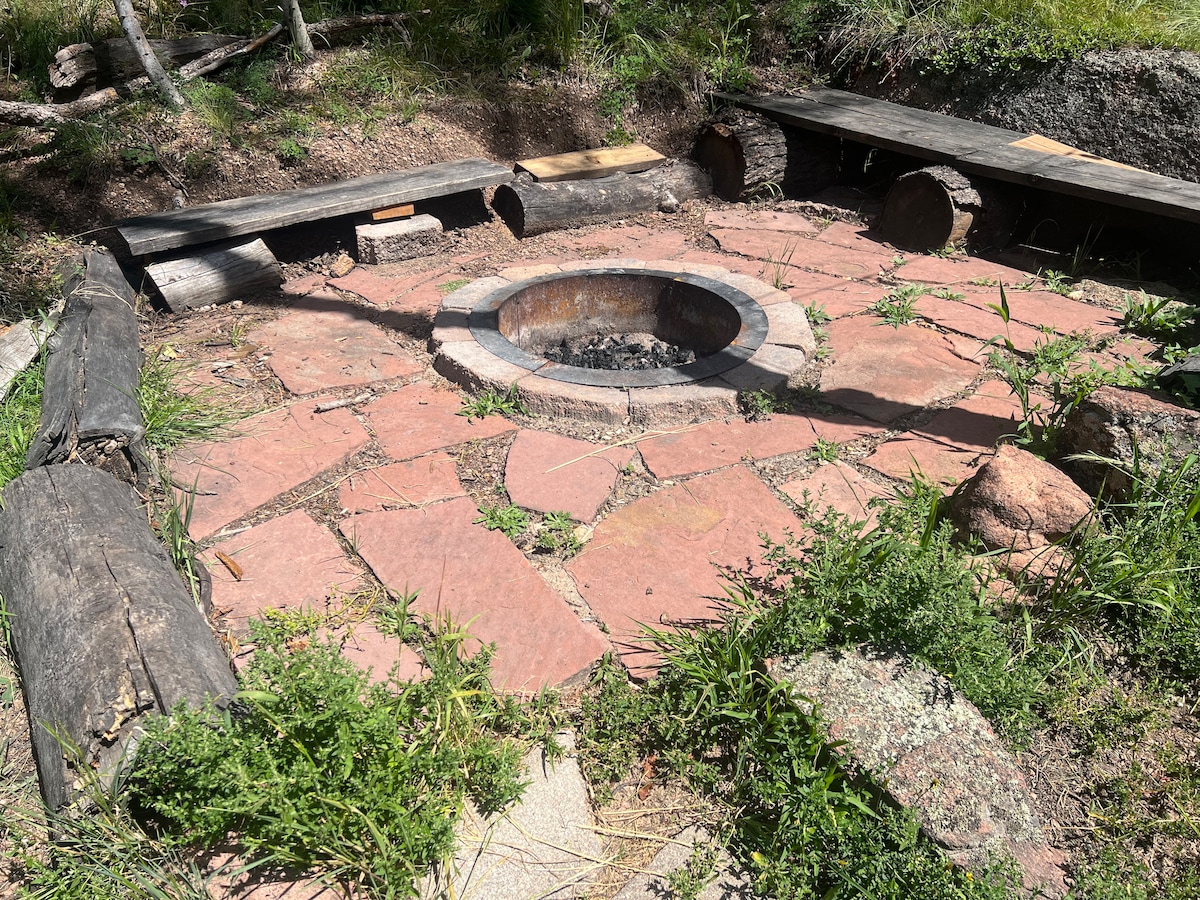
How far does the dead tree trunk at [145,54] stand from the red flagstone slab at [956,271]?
443 centimetres

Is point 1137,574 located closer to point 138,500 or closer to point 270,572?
point 270,572

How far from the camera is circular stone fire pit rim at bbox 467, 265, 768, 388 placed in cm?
335

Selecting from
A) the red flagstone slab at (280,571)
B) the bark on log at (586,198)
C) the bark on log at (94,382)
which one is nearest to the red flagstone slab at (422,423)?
the red flagstone slab at (280,571)

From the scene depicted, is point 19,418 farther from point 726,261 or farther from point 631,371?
point 726,261

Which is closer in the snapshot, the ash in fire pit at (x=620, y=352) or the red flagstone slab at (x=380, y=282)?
the ash in fire pit at (x=620, y=352)

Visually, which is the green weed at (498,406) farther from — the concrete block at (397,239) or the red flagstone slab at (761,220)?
the red flagstone slab at (761,220)

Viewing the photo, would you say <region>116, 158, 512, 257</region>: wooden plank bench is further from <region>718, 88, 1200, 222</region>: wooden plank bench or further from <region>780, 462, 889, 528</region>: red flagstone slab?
<region>780, 462, 889, 528</region>: red flagstone slab

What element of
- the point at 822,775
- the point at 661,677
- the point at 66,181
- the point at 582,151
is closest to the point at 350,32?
the point at 582,151

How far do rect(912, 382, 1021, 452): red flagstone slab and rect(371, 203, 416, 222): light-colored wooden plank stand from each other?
3244mm

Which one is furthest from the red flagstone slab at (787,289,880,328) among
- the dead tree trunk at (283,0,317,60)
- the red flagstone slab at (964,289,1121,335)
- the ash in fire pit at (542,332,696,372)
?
the dead tree trunk at (283,0,317,60)

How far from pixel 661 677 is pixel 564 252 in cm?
337

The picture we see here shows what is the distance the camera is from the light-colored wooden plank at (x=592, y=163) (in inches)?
215

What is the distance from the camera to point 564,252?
16.5 ft

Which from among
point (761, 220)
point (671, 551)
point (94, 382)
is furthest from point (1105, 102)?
point (94, 382)
